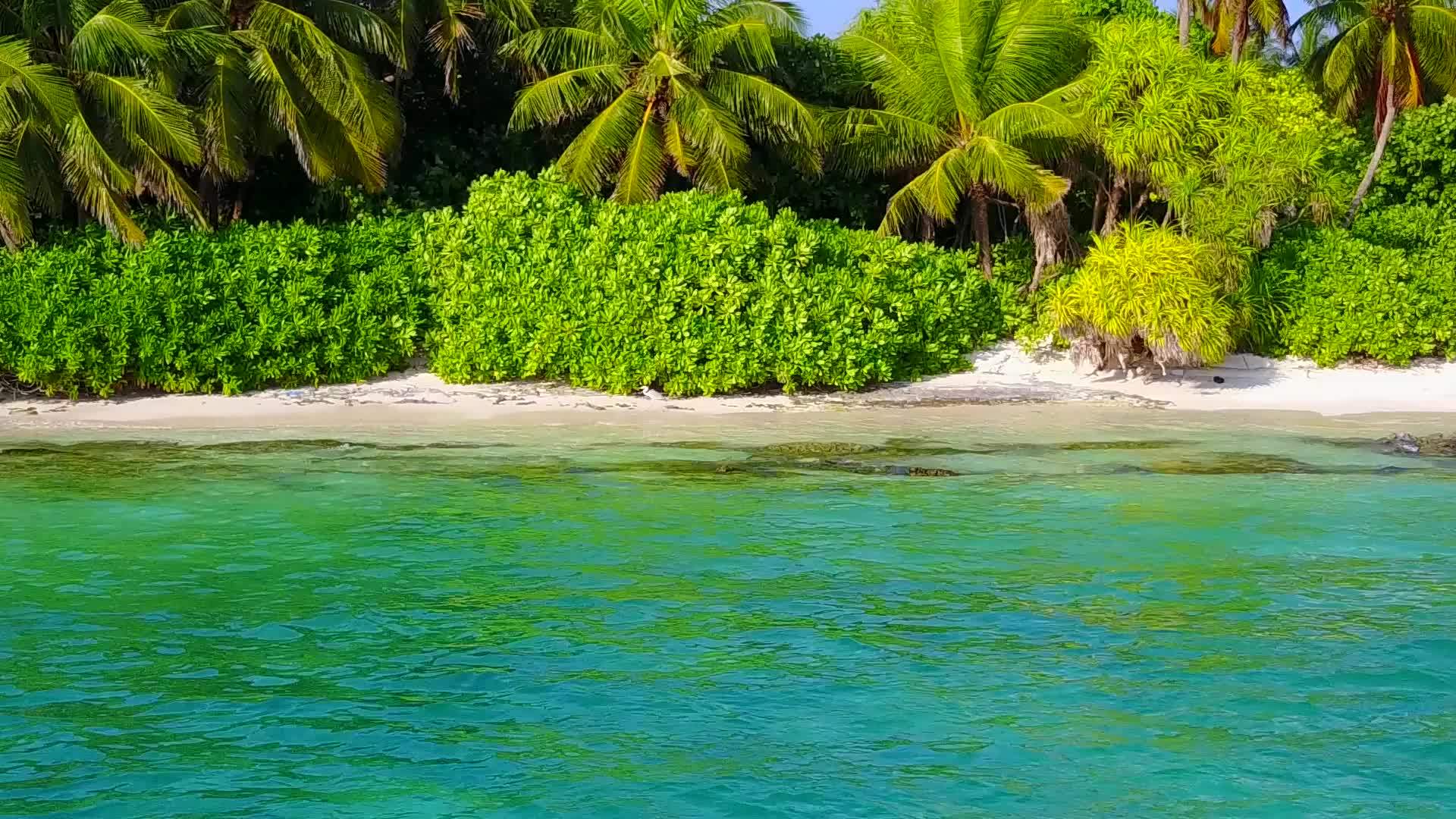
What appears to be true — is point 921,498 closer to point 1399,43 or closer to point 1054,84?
point 1054,84

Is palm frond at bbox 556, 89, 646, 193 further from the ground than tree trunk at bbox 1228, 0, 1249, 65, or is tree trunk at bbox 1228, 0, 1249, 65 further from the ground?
tree trunk at bbox 1228, 0, 1249, 65

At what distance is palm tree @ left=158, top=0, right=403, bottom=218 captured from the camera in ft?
58.6

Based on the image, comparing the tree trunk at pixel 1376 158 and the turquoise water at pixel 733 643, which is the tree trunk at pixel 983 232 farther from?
the turquoise water at pixel 733 643

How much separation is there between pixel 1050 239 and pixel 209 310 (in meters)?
11.5

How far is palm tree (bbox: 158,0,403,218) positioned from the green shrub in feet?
29.6

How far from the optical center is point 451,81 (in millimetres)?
21484

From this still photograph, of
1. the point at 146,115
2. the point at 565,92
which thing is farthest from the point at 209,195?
the point at 565,92

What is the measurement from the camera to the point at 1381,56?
26.8m

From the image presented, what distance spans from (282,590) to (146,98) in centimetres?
989

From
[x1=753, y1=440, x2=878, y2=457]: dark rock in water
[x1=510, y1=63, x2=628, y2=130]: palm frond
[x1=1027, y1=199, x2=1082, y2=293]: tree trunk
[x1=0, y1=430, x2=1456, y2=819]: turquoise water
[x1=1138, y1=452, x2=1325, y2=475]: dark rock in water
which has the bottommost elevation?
[x1=0, y1=430, x2=1456, y2=819]: turquoise water

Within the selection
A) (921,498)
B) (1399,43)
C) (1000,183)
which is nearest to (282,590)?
(921,498)

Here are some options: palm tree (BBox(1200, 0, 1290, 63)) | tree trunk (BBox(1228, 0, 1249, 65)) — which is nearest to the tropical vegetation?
tree trunk (BBox(1228, 0, 1249, 65))

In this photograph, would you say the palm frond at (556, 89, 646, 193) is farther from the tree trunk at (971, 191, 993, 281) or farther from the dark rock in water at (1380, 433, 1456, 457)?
the dark rock in water at (1380, 433, 1456, 457)

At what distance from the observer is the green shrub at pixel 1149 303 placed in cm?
1719
